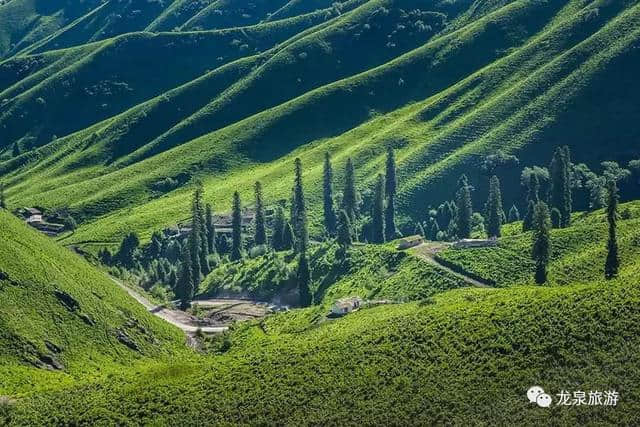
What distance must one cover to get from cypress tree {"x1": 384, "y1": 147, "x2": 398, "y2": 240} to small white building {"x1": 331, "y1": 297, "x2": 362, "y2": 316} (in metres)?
62.1

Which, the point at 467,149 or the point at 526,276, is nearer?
the point at 526,276

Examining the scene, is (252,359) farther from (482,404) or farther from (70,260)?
(70,260)

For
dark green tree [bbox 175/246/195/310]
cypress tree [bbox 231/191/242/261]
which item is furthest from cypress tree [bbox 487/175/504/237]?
cypress tree [bbox 231/191/242/261]

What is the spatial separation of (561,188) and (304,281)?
5458cm

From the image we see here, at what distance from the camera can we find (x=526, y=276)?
11319 cm

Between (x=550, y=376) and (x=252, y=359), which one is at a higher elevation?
(x=550, y=376)

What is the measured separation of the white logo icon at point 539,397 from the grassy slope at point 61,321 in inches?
2017

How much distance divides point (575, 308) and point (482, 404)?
16.2 m

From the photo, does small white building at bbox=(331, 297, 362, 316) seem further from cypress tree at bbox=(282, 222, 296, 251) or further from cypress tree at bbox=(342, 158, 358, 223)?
cypress tree at bbox=(342, 158, 358, 223)

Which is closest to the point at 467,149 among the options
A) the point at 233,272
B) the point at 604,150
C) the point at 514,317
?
the point at 604,150

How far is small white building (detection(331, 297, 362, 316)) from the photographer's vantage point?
10775cm

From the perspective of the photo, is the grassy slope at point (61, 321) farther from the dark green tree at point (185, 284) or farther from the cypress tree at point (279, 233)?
the cypress tree at point (279, 233)

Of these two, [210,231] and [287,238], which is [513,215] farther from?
[210,231]

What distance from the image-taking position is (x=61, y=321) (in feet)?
310
